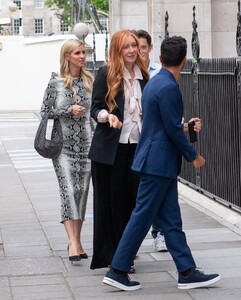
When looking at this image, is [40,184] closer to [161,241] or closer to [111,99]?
[161,241]

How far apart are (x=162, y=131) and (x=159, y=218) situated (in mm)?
662

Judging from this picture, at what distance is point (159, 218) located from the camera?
25.8 ft

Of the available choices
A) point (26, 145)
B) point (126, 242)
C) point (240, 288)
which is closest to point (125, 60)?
point (126, 242)

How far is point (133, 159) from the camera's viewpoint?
842 cm

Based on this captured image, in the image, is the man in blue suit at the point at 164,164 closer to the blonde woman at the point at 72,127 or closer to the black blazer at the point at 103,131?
the black blazer at the point at 103,131

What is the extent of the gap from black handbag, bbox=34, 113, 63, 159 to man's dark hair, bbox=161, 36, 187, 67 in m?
1.67

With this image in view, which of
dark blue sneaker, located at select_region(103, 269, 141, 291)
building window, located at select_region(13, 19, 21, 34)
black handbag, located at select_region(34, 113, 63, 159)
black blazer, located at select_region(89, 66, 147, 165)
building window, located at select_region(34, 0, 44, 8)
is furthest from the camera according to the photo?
building window, located at select_region(13, 19, 21, 34)

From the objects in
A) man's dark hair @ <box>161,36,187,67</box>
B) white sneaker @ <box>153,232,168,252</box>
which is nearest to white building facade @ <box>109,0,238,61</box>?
white sneaker @ <box>153,232,168,252</box>

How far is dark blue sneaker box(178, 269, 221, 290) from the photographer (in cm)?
789

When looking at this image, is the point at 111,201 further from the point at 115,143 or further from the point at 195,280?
the point at 195,280

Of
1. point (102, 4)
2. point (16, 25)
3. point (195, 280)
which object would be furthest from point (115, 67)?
point (16, 25)

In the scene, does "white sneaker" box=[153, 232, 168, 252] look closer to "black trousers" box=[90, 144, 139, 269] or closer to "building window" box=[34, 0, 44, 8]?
"black trousers" box=[90, 144, 139, 269]

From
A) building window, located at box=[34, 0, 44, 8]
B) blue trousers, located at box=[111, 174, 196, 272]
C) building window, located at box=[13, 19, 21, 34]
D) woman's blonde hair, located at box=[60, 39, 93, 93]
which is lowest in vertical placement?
building window, located at box=[13, 19, 21, 34]

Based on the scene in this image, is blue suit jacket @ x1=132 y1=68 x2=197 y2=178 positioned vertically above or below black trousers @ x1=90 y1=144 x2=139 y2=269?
above
